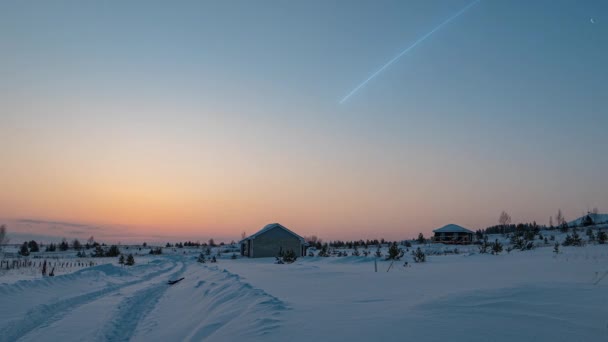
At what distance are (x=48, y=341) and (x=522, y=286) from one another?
9.23m

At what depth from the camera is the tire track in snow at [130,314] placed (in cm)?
857

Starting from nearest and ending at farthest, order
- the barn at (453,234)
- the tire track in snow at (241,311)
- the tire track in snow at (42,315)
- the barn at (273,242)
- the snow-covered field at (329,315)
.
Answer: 1. the snow-covered field at (329,315)
2. the tire track in snow at (241,311)
3. the tire track in snow at (42,315)
4. the barn at (273,242)
5. the barn at (453,234)

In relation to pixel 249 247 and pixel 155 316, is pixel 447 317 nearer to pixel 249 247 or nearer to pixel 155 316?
pixel 155 316

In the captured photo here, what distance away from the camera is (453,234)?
57.7 meters

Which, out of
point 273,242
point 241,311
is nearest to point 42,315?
point 241,311

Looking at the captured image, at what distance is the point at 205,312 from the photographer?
9766 mm

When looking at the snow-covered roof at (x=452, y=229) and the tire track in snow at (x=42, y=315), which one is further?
the snow-covered roof at (x=452, y=229)

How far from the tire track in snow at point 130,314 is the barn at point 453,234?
49140mm

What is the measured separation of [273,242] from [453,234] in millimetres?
27981

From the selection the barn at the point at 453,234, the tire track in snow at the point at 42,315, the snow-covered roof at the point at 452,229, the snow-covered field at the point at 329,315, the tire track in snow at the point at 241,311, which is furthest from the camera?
the snow-covered roof at the point at 452,229

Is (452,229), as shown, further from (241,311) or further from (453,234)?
(241,311)

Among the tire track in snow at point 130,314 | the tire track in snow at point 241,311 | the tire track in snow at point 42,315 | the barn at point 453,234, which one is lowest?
the tire track in snow at point 130,314

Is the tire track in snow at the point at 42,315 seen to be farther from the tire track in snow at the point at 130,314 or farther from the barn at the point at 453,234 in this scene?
the barn at the point at 453,234

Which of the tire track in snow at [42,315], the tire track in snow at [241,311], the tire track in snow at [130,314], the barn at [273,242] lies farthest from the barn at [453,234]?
the tire track in snow at [42,315]
